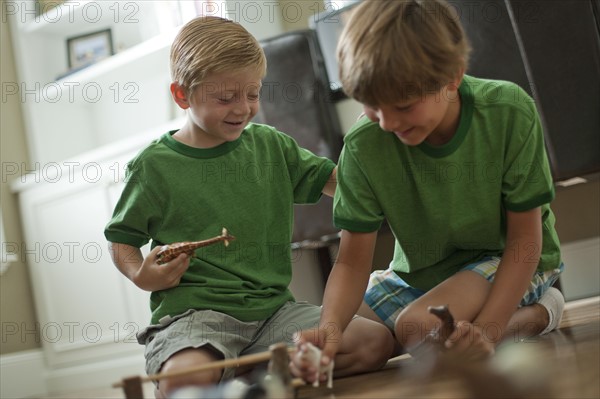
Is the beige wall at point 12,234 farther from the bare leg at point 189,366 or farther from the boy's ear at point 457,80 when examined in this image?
the boy's ear at point 457,80

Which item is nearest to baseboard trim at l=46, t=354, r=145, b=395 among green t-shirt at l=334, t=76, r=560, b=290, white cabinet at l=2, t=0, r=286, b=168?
white cabinet at l=2, t=0, r=286, b=168

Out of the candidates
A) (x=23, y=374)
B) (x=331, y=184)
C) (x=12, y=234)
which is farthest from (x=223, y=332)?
(x=12, y=234)

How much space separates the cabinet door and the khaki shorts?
126 centimetres

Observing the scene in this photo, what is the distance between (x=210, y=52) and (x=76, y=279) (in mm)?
1652

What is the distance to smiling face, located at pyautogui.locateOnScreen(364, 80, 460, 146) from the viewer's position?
105cm

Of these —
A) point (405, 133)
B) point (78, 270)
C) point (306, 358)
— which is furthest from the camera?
point (78, 270)

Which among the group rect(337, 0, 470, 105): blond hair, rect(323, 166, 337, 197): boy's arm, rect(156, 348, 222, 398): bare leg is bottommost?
rect(156, 348, 222, 398): bare leg

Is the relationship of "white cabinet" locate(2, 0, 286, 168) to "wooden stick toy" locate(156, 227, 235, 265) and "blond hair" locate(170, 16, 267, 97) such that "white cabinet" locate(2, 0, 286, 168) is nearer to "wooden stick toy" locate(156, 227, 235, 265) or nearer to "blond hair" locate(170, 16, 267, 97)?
"blond hair" locate(170, 16, 267, 97)

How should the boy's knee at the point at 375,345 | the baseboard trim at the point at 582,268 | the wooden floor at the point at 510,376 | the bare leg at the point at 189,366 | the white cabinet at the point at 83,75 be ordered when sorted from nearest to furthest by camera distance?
1. the wooden floor at the point at 510,376
2. the bare leg at the point at 189,366
3. the boy's knee at the point at 375,345
4. the baseboard trim at the point at 582,268
5. the white cabinet at the point at 83,75

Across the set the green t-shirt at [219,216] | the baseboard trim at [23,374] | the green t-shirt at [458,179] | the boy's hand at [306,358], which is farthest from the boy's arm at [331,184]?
the baseboard trim at [23,374]

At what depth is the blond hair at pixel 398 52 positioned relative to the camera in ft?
3.35

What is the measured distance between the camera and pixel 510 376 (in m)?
0.86

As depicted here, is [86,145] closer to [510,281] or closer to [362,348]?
[362,348]

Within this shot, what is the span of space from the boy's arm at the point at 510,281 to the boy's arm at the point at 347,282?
0.60 feet
